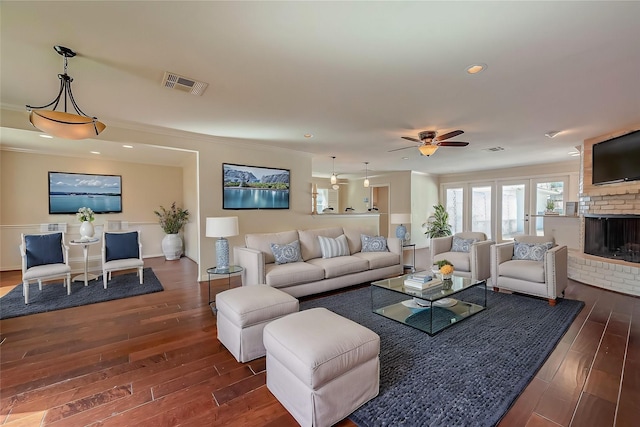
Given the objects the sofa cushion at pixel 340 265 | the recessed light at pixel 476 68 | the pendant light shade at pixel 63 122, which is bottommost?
the sofa cushion at pixel 340 265

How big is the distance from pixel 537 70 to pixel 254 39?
7.82 feet

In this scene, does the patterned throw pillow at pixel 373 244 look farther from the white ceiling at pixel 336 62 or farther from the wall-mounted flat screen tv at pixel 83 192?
the wall-mounted flat screen tv at pixel 83 192

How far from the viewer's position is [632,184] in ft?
14.0

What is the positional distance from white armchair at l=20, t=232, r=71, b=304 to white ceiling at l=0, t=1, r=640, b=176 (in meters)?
1.75

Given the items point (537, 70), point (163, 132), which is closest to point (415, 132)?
point (537, 70)

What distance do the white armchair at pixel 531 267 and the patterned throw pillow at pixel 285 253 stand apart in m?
2.88

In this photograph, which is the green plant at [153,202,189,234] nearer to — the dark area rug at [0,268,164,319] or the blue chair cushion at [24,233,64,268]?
the dark area rug at [0,268,164,319]

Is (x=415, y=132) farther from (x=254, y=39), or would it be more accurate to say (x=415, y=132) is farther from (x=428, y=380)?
(x=428, y=380)

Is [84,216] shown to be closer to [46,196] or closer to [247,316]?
[46,196]

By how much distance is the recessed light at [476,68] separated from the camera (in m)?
2.32

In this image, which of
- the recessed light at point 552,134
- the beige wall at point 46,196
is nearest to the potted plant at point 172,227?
the beige wall at point 46,196

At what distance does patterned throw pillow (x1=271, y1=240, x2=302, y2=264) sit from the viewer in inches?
153

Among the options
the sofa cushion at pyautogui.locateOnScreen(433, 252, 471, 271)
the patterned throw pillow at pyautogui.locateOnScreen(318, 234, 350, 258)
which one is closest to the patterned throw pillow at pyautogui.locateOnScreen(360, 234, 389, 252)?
the patterned throw pillow at pyautogui.locateOnScreen(318, 234, 350, 258)

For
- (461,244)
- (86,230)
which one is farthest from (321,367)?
(86,230)
